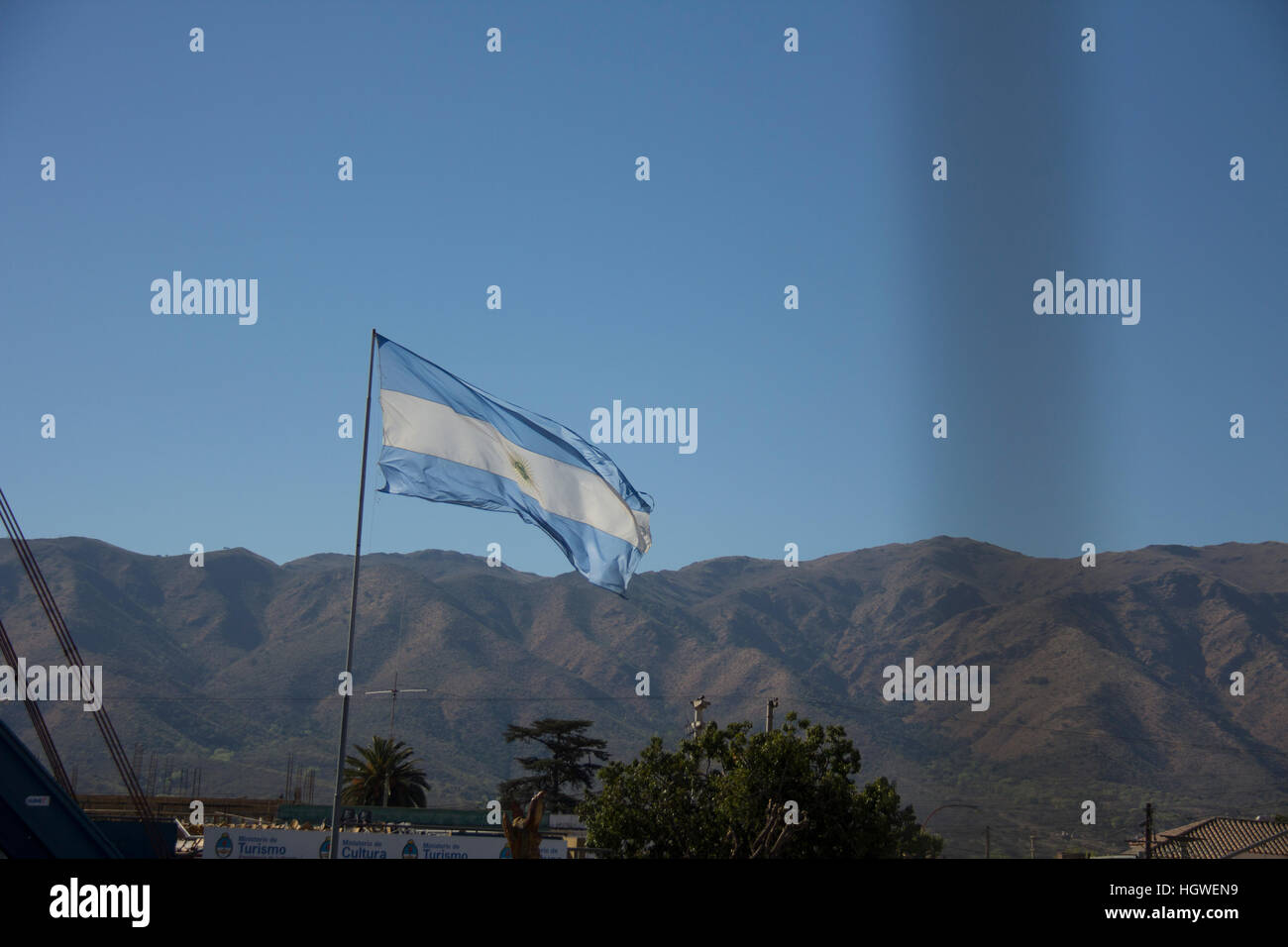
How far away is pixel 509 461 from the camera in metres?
20.1

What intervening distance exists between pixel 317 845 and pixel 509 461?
66.5 ft

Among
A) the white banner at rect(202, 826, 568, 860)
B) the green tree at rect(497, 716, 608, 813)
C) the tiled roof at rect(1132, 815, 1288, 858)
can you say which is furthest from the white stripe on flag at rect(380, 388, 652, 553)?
the green tree at rect(497, 716, 608, 813)

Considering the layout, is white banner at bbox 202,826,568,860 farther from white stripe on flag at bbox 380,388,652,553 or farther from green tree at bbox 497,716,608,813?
green tree at bbox 497,716,608,813

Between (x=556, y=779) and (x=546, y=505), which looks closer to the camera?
(x=546, y=505)

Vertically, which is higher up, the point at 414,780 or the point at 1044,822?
the point at 414,780

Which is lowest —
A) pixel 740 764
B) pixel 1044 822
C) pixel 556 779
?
pixel 1044 822

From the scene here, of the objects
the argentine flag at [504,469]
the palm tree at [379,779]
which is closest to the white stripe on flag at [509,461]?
the argentine flag at [504,469]

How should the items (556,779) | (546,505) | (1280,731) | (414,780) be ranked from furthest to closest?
(1280,731)
(556,779)
(414,780)
(546,505)

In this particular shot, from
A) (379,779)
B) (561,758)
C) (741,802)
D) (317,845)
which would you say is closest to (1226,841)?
(741,802)

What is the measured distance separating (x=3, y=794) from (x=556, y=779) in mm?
94547
